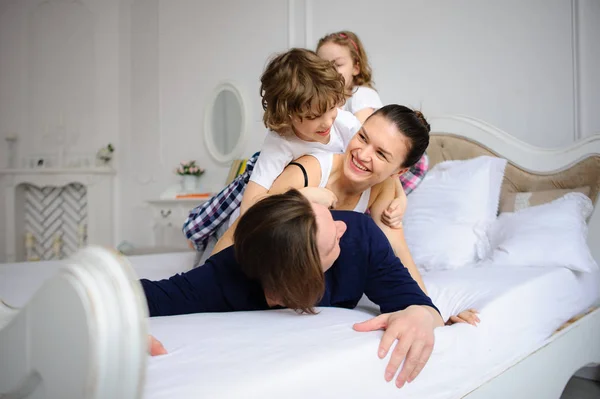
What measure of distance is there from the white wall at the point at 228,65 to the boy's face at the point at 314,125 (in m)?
1.59

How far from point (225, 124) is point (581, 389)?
352 cm

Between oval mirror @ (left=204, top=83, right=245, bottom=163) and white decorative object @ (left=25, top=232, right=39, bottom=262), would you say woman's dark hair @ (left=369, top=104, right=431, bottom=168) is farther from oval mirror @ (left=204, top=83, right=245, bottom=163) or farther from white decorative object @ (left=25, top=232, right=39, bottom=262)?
white decorative object @ (left=25, top=232, right=39, bottom=262)

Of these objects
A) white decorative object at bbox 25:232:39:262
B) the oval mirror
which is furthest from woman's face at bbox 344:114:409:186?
white decorative object at bbox 25:232:39:262

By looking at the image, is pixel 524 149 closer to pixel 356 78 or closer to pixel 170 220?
pixel 356 78

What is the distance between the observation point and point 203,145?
5012mm

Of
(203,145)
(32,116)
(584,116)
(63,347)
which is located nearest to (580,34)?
(584,116)

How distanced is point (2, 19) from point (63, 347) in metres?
6.37

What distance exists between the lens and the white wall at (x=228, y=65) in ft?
8.80

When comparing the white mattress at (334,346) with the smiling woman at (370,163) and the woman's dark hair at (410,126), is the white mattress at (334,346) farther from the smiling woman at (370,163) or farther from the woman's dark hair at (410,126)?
the woman's dark hair at (410,126)

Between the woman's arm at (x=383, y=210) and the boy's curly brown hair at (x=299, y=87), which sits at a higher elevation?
the boy's curly brown hair at (x=299, y=87)

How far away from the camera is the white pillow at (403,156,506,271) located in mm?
2174

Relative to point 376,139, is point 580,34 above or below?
above

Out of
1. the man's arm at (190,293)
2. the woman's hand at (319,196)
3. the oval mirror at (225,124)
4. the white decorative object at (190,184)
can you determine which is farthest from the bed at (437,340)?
the white decorative object at (190,184)

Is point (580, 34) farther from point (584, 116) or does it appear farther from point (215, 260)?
point (215, 260)
